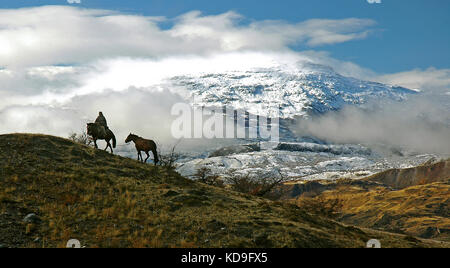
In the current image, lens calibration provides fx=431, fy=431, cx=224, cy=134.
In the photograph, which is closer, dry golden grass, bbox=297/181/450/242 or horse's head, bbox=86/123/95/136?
horse's head, bbox=86/123/95/136

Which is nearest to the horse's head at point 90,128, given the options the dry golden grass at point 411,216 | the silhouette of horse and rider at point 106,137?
the silhouette of horse and rider at point 106,137

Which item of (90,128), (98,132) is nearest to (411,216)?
(98,132)

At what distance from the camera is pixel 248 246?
77.7 feet

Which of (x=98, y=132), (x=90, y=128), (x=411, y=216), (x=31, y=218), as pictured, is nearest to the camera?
(x=31, y=218)

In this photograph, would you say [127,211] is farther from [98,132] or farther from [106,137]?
[106,137]

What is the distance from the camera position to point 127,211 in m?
28.0

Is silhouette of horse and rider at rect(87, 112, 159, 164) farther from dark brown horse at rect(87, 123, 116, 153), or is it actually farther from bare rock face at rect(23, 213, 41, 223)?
bare rock face at rect(23, 213, 41, 223)

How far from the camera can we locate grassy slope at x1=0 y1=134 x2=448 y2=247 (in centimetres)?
2412

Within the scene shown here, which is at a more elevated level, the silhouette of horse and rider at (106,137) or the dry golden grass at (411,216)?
the silhouette of horse and rider at (106,137)

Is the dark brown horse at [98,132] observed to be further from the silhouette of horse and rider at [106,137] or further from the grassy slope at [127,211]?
the grassy slope at [127,211]

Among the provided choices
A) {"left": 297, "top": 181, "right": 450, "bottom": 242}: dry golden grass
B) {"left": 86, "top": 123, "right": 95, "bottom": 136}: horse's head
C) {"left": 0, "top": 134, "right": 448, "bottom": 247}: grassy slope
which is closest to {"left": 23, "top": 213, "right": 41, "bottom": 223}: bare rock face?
{"left": 0, "top": 134, "right": 448, "bottom": 247}: grassy slope

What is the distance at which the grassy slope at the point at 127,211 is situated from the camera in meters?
24.1
